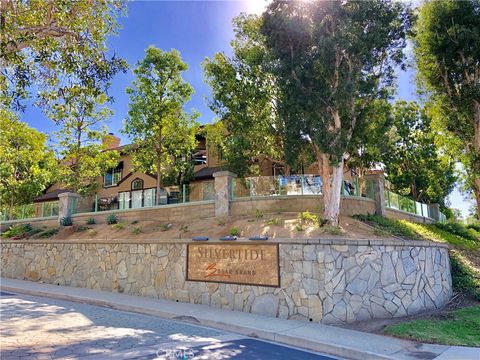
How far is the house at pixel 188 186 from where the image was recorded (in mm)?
16328

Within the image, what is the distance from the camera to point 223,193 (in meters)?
16.3

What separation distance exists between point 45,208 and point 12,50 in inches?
669

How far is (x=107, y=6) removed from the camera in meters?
9.74

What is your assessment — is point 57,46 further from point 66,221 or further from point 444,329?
point 66,221

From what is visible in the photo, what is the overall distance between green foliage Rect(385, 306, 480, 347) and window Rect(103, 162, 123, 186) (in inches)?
1124

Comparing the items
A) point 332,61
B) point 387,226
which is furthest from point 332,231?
point 332,61

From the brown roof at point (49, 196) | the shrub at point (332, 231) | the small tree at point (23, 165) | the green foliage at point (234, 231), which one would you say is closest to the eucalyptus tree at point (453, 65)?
the shrub at point (332, 231)

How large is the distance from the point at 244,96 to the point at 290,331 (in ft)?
40.8

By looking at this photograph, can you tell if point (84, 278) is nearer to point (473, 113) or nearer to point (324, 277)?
point (324, 277)

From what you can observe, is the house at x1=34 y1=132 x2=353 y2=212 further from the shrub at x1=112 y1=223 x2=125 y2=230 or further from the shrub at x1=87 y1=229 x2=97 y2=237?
the shrub at x1=87 y1=229 x2=97 y2=237

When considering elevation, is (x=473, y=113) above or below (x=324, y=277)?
above

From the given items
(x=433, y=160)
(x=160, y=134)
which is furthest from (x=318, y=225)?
(x=433, y=160)

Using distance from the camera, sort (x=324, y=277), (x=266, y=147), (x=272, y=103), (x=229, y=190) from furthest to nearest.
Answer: (x=266, y=147) → (x=272, y=103) → (x=229, y=190) → (x=324, y=277)

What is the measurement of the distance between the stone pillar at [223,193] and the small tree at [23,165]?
14.4 meters
